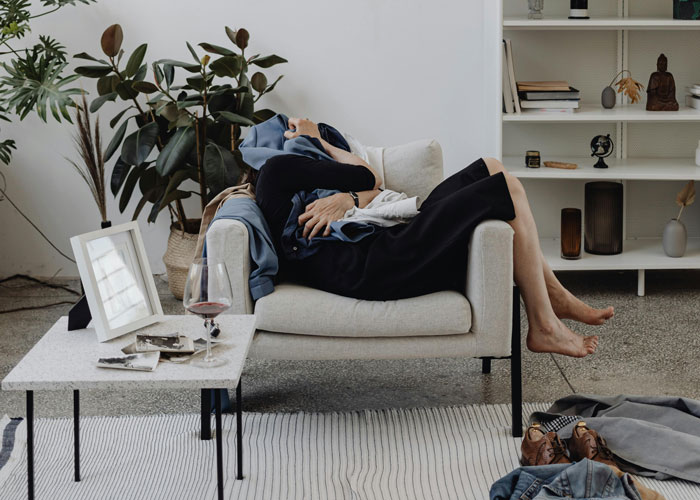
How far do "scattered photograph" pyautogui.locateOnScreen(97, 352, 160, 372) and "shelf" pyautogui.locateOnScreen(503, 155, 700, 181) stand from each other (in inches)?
87.9

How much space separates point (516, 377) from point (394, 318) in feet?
1.27

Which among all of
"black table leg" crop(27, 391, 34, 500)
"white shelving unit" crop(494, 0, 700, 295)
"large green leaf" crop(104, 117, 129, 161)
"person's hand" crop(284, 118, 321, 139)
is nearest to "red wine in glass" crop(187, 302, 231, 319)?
"black table leg" crop(27, 391, 34, 500)

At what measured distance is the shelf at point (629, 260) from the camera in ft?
12.4

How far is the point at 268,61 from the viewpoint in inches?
154

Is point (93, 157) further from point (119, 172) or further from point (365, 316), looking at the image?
point (365, 316)

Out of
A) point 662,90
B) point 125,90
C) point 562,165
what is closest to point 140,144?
point 125,90

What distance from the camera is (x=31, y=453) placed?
1.92 metres

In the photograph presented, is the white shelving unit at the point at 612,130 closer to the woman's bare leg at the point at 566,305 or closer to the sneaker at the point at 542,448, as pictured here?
the woman's bare leg at the point at 566,305

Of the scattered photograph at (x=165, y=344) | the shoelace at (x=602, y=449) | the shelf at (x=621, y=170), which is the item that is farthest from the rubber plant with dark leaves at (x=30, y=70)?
the shoelace at (x=602, y=449)

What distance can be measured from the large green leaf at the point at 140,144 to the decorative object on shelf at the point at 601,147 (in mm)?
1919

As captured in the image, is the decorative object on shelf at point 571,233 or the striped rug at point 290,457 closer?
the striped rug at point 290,457

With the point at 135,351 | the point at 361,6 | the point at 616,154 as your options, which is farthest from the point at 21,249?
the point at 616,154

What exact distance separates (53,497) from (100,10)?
8.45ft

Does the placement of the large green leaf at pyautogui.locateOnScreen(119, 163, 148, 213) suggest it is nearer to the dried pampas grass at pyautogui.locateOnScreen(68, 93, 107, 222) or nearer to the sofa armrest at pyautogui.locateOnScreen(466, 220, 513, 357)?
the dried pampas grass at pyautogui.locateOnScreen(68, 93, 107, 222)
